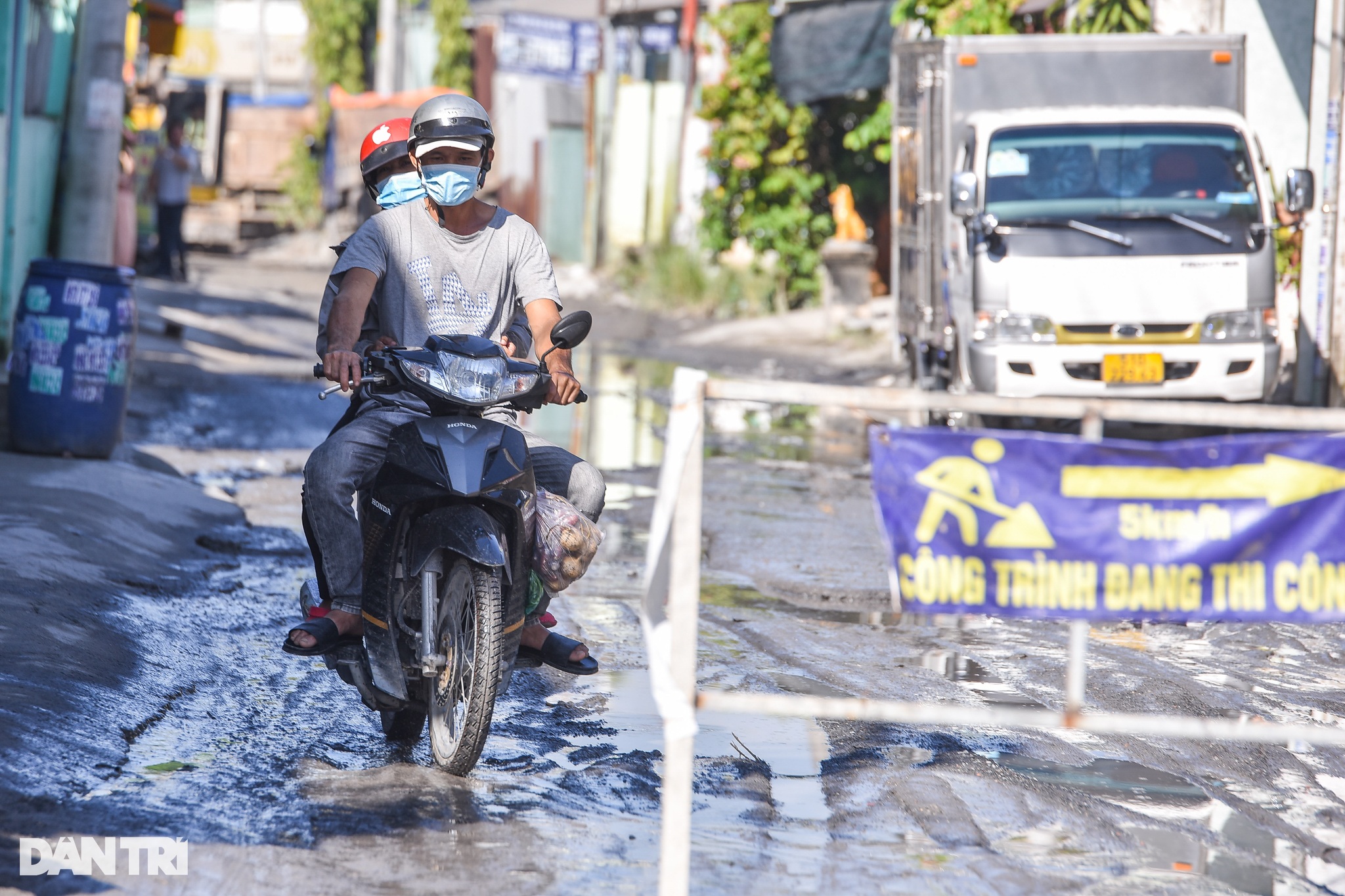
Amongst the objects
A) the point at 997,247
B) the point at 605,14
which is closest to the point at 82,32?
the point at 997,247

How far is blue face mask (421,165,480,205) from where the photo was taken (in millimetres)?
4879

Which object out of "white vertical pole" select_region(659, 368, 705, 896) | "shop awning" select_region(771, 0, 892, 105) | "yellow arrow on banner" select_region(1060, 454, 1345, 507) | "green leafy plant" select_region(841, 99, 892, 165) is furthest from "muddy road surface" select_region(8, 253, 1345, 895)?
"shop awning" select_region(771, 0, 892, 105)

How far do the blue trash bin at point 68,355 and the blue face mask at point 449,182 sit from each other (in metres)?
4.42

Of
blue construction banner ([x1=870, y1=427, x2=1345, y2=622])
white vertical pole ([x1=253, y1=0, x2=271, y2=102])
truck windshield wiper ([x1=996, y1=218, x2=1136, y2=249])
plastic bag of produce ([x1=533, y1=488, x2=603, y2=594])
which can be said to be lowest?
plastic bag of produce ([x1=533, y1=488, x2=603, y2=594])

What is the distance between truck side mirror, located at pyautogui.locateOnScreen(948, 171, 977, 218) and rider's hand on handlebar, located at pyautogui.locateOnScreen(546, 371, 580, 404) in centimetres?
732

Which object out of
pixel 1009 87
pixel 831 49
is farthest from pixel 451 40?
pixel 1009 87

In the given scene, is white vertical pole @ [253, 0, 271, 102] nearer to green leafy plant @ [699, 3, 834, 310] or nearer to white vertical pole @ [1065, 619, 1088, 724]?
green leafy plant @ [699, 3, 834, 310]

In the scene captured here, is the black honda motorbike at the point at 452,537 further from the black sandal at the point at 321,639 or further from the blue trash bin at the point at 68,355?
the blue trash bin at the point at 68,355

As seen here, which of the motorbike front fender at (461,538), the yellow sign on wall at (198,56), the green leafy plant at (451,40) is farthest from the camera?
the yellow sign on wall at (198,56)

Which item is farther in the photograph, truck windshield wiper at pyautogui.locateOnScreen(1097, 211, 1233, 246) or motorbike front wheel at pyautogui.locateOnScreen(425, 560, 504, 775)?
truck windshield wiper at pyautogui.locateOnScreen(1097, 211, 1233, 246)

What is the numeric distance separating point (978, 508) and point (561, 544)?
1468mm

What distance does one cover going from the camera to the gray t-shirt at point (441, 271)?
4.93m

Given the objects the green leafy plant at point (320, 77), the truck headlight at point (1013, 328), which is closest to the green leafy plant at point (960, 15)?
the truck headlight at point (1013, 328)

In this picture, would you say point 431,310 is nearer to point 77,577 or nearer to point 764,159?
point 77,577
